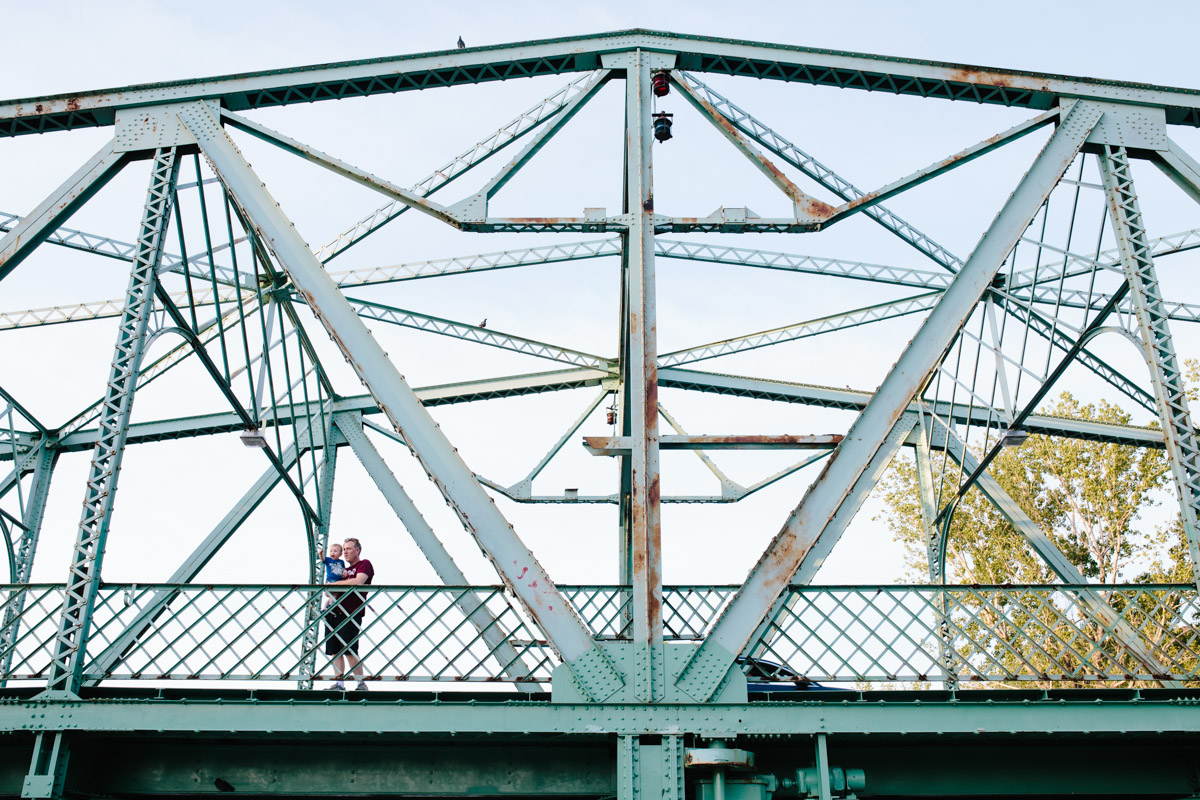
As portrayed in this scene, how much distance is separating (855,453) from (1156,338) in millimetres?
3853

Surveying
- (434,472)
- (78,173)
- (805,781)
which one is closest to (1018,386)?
(805,781)

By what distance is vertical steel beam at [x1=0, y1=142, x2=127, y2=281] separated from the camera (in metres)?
11.1

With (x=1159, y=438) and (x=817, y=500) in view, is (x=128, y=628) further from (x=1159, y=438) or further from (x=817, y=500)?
(x=1159, y=438)

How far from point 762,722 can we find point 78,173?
9601mm

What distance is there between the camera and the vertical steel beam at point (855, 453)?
8906 mm

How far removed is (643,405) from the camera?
9719 mm

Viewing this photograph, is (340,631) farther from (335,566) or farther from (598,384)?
(598,384)

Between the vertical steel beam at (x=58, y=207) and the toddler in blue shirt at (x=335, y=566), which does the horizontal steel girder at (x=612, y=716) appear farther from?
the vertical steel beam at (x=58, y=207)

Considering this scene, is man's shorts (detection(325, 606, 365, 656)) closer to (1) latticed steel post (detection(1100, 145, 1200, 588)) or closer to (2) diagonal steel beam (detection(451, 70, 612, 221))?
(2) diagonal steel beam (detection(451, 70, 612, 221))

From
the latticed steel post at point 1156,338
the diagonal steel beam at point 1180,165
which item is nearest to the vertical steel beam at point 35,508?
the latticed steel post at point 1156,338

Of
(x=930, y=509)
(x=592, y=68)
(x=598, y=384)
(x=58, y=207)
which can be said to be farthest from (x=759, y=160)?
(x=930, y=509)

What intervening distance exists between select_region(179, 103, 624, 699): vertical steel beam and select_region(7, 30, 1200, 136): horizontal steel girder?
1916 mm

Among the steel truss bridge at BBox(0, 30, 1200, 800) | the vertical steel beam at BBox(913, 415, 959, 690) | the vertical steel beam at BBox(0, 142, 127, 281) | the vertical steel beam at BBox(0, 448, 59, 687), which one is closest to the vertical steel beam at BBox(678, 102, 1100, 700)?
the steel truss bridge at BBox(0, 30, 1200, 800)

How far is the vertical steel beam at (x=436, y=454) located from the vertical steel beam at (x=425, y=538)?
0.68 m
